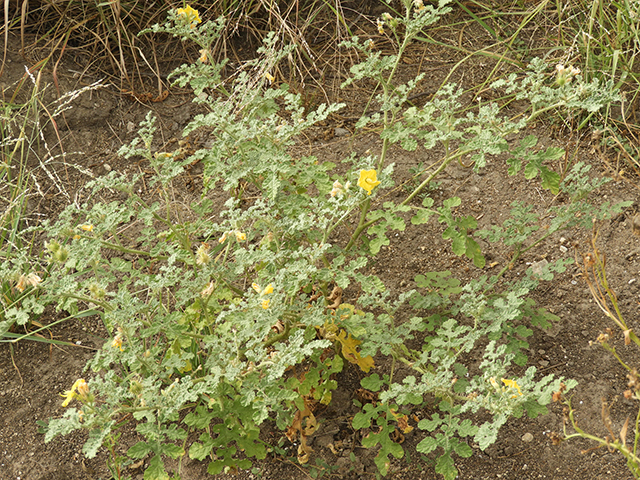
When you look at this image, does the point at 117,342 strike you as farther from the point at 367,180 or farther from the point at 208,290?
the point at 367,180

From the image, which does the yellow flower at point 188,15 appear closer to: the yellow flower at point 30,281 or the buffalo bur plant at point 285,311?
the buffalo bur plant at point 285,311

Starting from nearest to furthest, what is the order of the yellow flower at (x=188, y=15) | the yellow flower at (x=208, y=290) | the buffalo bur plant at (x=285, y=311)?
the buffalo bur plant at (x=285, y=311) → the yellow flower at (x=208, y=290) → the yellow flower at (x=188, y=15)

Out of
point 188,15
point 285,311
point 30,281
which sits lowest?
point 285,311

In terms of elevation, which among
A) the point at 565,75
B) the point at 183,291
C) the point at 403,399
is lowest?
the point at 403,399

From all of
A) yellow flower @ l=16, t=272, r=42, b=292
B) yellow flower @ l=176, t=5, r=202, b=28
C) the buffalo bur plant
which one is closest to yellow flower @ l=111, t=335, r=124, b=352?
the buffalo bur plant

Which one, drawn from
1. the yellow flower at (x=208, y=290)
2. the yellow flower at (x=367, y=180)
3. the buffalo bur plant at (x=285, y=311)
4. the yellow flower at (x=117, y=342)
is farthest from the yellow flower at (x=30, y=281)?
the yellow flower at (x=367, y=180)

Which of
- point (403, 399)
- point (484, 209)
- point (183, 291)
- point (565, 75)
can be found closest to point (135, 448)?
point (183, 291)

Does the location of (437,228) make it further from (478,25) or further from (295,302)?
(478,25)

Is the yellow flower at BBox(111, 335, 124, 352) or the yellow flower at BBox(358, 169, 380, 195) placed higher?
the yellow flower at BBox(358, 169, 380, 195)

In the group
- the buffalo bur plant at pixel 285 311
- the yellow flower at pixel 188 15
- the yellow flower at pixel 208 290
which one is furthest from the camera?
the yellow flower at pixel 188 15

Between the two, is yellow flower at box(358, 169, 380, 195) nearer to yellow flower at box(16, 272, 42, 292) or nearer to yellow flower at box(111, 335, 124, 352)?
yellow flower at box(111, 335, 124, 352)

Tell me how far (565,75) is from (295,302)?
108 centimetres

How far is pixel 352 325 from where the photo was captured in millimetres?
1979

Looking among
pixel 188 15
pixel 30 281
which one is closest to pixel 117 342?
pixel 30 281
